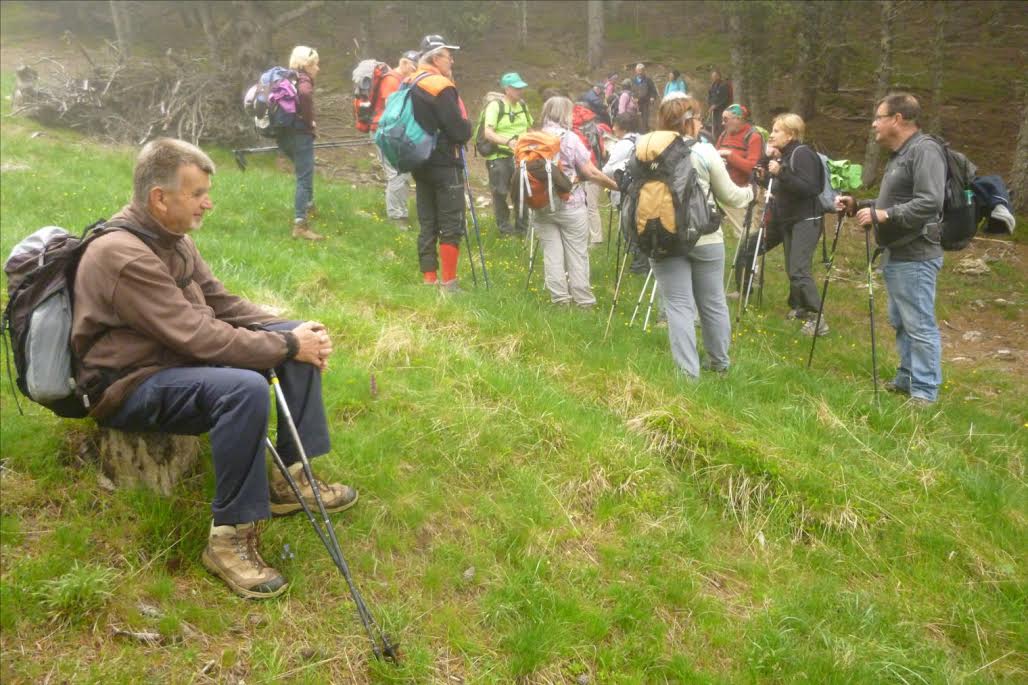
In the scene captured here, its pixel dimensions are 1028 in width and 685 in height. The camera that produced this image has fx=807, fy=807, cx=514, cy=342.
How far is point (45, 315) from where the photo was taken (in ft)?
11.0

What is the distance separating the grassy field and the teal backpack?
4.55 feet

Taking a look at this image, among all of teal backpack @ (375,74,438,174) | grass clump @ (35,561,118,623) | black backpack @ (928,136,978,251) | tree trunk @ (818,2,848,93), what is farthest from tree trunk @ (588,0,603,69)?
grass clump @ (35,561,118,623)

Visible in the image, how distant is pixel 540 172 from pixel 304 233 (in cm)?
340

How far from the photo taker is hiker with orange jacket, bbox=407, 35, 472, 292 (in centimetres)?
723

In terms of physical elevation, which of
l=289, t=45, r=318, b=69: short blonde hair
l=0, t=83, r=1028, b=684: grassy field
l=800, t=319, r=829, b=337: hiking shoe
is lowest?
l=800, t=319, r=829, b=337: hiking shoe

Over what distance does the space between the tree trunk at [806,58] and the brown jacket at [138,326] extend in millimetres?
15009

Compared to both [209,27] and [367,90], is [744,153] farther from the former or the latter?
[209,27]

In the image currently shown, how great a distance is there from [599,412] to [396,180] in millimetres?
6321

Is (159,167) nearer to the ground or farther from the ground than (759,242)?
farther from the ground

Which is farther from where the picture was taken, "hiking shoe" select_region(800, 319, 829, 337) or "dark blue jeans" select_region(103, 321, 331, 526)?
"hiking shoe" select_region(800, 319, 829, 337)

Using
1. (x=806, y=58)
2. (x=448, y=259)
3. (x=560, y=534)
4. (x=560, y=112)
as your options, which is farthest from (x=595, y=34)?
(x=560, y=534)

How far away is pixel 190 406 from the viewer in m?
3.43

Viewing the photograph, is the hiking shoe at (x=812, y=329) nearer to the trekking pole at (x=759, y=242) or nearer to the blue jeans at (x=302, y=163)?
the trekking pole at (x=759, y=242)

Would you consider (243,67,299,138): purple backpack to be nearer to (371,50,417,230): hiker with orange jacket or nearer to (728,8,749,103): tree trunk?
(371,50,417,230): hiker with orange jacket
